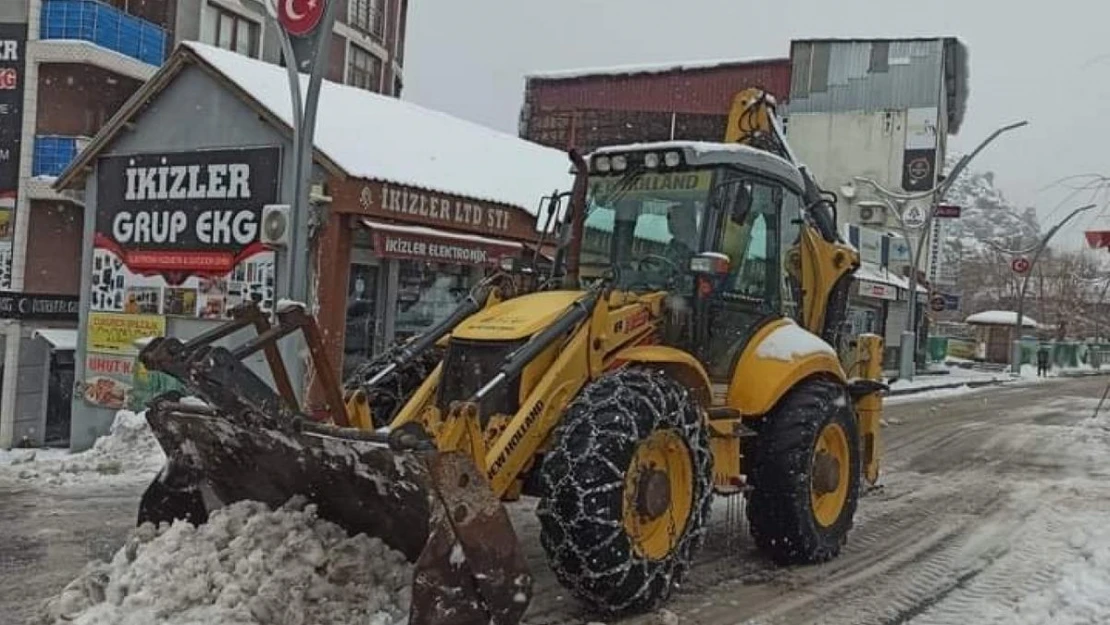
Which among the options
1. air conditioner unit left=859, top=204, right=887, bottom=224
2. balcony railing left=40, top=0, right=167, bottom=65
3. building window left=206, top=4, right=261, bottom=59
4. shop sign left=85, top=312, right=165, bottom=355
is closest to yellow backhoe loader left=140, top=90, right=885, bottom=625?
shop sign left=85, top=312, right=165, bottom=355

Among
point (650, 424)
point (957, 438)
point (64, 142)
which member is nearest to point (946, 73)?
point (957, 438)

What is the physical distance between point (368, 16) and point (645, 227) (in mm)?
28506

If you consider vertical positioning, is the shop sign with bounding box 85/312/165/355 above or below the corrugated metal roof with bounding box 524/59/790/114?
below

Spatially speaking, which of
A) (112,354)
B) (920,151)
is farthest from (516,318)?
(920,151)

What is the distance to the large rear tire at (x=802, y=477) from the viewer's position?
21.3ft

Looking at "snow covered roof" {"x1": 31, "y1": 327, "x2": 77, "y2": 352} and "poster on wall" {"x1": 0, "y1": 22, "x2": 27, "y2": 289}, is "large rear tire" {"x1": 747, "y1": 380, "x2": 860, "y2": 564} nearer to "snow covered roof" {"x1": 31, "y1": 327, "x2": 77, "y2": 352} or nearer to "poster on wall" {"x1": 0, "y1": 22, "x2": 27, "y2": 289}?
"snow covered roof" {"x1": 31, "y1": 327, "x2": 77, "y2": 352}

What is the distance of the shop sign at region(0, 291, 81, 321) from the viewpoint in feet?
71.7

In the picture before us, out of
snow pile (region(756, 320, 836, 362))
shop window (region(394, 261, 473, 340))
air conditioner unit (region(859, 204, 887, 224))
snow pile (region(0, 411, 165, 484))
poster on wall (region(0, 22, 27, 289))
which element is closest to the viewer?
snow pile (region(756, 320, 836, 362))

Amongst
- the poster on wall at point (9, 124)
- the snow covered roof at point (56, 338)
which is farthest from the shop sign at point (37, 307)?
the poster on wall at point (9, 124)

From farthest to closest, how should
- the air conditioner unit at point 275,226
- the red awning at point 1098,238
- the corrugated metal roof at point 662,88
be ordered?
the corrugated metal roof at point 662,88, the red awning at point 1098,238, the air conditioner unit at point 275,226

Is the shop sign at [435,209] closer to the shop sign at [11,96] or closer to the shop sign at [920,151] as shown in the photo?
the shop sign at [11,96]

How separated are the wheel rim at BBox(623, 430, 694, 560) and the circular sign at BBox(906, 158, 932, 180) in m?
34.0

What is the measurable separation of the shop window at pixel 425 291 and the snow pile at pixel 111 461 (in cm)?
435

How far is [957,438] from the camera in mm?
15156
